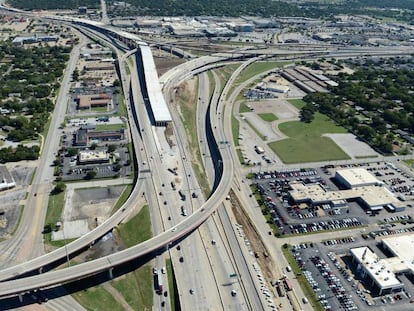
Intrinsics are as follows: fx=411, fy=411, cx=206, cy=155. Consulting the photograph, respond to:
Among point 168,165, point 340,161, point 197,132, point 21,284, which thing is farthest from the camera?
point 197,132

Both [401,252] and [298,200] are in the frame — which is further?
[298,200]

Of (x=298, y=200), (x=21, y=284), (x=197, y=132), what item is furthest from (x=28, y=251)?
(x=197, y=132)

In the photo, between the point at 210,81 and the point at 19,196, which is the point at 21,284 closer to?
the point at 19,196

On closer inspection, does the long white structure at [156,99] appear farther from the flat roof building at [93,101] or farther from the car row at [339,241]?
the car row at [339,241]

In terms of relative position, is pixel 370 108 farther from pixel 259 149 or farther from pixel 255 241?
pixel 255 241

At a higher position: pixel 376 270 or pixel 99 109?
pixel 99 109

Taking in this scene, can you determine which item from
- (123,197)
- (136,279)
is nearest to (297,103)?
(123,197)

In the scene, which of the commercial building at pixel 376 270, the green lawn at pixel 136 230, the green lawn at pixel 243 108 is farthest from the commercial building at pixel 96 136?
the commercial building at pixel 376 270
